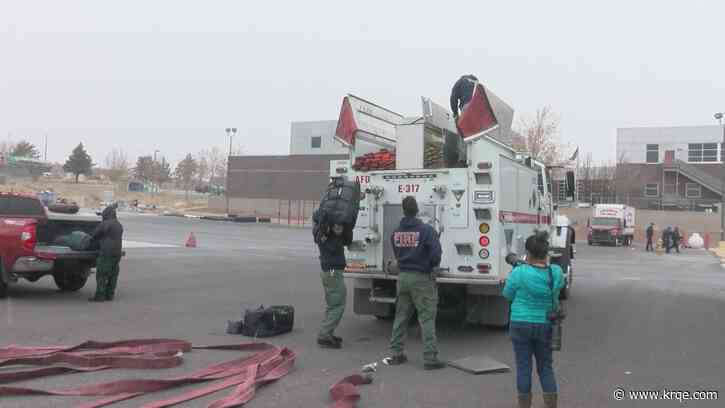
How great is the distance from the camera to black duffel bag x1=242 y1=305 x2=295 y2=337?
8922 mm

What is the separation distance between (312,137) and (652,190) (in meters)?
41.9

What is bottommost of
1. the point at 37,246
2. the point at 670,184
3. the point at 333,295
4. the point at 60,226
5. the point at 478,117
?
the point at 333,295

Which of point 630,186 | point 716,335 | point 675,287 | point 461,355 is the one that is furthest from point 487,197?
point 630,186

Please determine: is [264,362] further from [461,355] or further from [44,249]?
[44,249]

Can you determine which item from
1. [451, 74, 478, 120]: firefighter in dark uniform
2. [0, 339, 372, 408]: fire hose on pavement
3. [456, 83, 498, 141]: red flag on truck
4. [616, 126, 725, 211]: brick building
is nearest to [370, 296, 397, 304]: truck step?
[0, 339, 372, 408]: fire hose on pavement

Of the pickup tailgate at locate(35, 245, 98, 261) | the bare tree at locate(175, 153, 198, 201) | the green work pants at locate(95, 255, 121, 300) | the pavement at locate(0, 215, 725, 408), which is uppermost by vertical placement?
the bare tree at locate(175, 153, 198, 201)

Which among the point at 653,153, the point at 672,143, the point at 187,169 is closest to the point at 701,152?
the point at 672,143

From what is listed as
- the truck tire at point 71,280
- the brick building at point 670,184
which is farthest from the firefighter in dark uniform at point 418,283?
the brick building at point 670,184

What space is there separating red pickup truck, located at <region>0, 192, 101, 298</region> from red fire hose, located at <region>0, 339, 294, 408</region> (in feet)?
14.4

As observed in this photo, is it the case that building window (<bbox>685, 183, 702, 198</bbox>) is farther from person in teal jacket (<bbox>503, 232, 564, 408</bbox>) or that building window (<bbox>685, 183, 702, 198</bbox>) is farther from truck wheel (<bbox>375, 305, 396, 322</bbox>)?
person in teal jacket (<bbox>503, 232, 564, 408</bbox>)

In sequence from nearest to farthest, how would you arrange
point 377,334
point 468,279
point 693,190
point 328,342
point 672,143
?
point 328,342 → point 468,279 → point 377,334 → point 693,190 → point 672,143

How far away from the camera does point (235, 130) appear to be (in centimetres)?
8056

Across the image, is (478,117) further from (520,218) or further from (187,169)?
(187,169)

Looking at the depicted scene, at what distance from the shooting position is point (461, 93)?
1018cm
